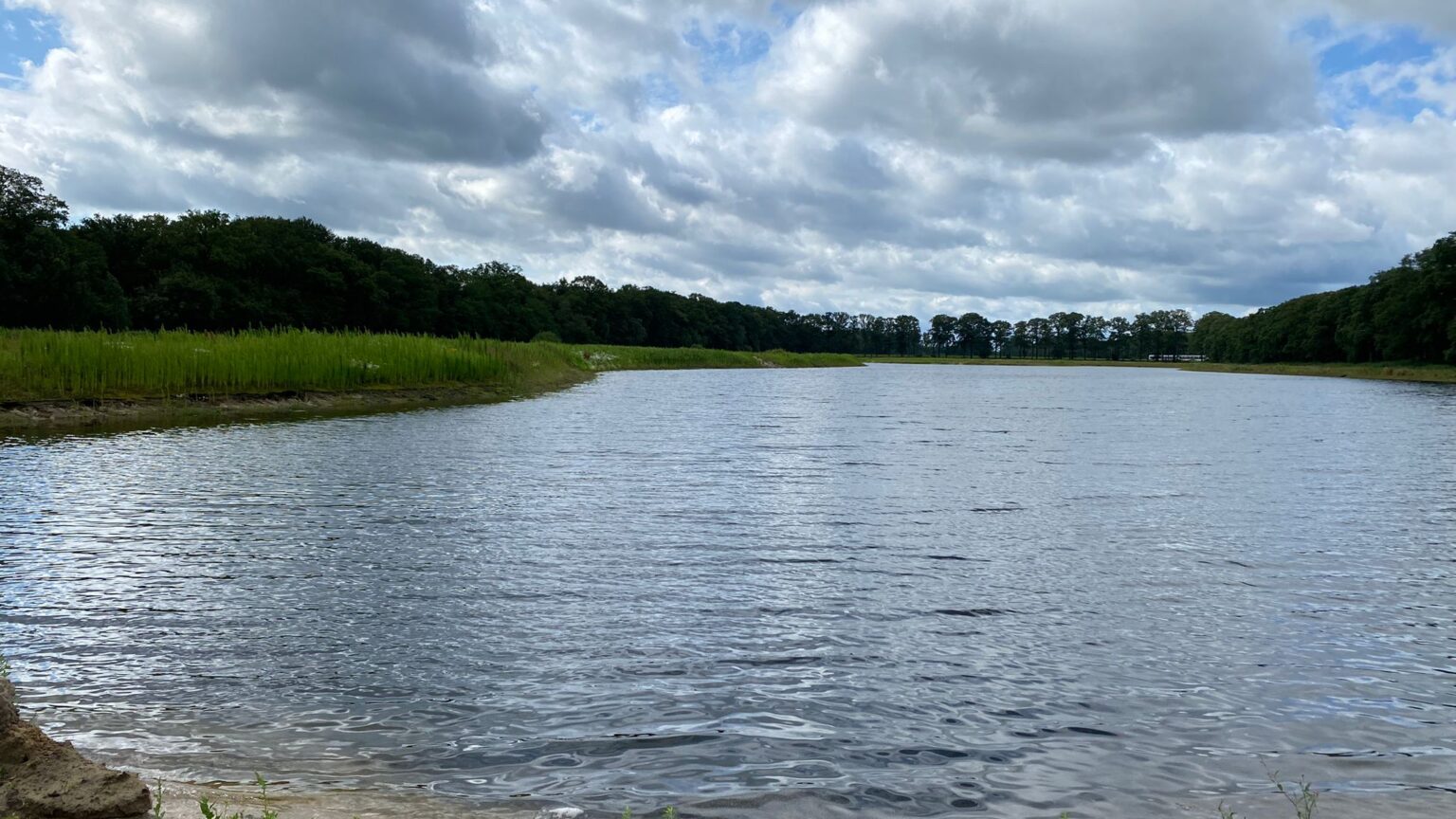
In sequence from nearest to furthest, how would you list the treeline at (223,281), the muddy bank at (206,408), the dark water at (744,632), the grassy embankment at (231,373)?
the dark water at (744,632) → the muddy bank at (206,408) → the grassy embankment at (231,373) → the treeline at (223,281)

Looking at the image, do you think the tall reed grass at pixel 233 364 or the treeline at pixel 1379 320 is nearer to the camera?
the tall reed grass at pixel 233 364

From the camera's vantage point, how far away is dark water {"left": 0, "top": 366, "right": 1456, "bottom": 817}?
17.5 ft

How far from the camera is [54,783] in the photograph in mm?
4391

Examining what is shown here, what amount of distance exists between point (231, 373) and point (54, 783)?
93.4 ft

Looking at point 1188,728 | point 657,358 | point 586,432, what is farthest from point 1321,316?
point 1188,728

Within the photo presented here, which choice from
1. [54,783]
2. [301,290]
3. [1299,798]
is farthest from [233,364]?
[301,290]

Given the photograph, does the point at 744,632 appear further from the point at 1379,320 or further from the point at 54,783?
the point at 1379,320

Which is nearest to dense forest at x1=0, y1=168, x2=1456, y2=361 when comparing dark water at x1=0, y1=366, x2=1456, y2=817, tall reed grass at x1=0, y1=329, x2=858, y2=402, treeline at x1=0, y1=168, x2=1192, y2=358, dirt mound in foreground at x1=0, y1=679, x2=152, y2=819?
treeline at x1=0, y1=168, x2=1192, y2=358

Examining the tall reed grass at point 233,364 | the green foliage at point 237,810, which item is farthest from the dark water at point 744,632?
the tall reed grass at point 233,364

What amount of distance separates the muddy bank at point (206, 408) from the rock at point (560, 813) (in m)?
22.9

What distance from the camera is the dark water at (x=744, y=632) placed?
532 cm

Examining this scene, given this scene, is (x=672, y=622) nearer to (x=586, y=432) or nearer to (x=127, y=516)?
(x=127, y=516)

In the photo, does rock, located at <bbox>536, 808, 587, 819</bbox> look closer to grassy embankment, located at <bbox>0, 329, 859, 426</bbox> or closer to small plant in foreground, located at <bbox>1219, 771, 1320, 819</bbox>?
small plant in foreground, located at <bbox>1219, 771, 1320, 819</bbox>

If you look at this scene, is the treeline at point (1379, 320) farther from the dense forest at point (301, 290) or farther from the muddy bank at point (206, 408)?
the muddy bank at point (206, 408)
